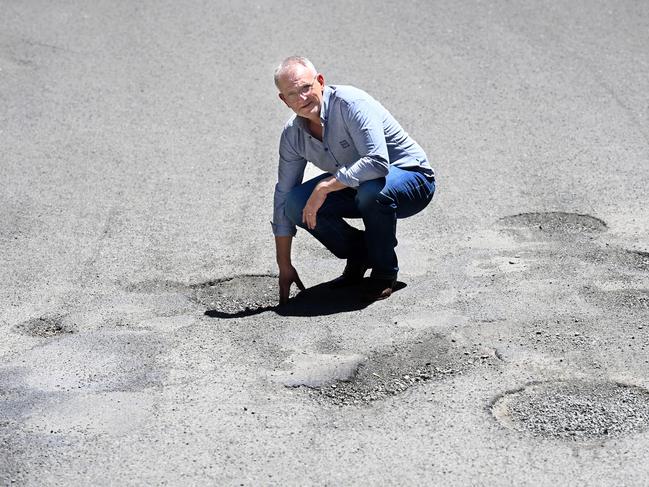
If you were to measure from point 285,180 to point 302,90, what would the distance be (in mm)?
654

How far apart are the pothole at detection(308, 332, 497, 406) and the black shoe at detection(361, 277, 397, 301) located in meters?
0.60

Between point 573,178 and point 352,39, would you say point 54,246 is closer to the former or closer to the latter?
point 573,178

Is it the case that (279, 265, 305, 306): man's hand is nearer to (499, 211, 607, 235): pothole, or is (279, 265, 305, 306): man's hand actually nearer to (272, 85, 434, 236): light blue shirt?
(272, 85, 434, 236): light blue shirt

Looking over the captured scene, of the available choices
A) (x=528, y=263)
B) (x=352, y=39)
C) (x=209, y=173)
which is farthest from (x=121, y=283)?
(x=352, y=39)

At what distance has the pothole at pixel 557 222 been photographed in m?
6.96

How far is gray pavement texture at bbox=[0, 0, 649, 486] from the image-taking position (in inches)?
179

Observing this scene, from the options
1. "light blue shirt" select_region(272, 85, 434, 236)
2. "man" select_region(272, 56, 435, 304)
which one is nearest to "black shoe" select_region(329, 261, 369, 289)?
"man" select_region(272, 56, 435, 304)

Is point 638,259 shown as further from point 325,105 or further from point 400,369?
point 325,105

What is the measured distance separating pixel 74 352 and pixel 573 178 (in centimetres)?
410

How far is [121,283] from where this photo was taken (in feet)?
21.2

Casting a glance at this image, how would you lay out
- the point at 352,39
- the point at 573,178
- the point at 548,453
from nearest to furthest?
the point at 548,453 → the point at 573,178 → the point at 352,39

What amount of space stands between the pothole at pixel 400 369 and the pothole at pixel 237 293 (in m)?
1.07

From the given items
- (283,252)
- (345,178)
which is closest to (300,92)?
(345,178)

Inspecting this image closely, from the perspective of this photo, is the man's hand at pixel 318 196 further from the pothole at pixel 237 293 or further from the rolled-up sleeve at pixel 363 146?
the pothole at pixel 237 293
